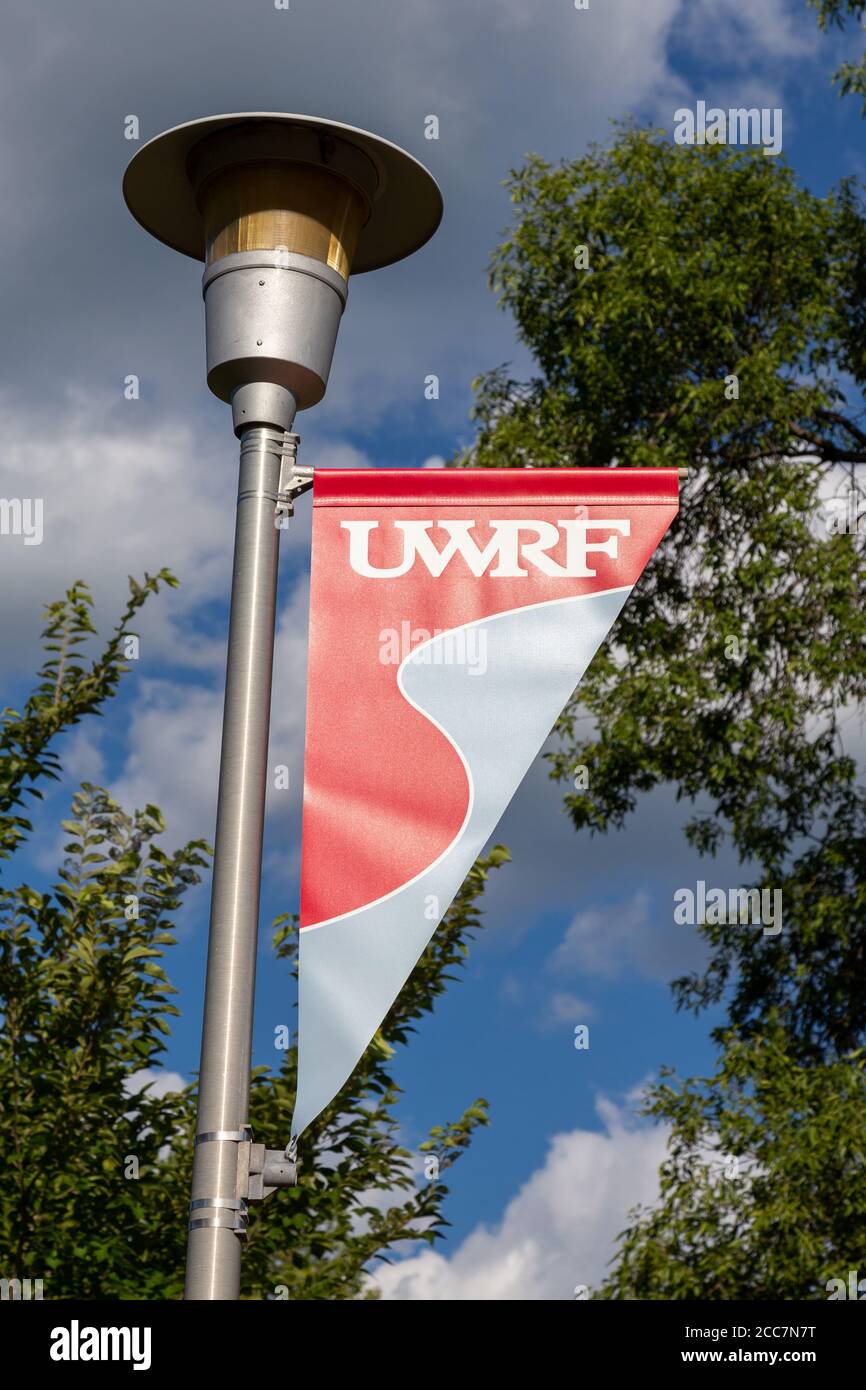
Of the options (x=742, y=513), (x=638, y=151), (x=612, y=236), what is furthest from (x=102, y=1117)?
(x=638, y=151)

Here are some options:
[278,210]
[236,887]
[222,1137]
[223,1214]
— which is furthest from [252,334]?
[223,1214]

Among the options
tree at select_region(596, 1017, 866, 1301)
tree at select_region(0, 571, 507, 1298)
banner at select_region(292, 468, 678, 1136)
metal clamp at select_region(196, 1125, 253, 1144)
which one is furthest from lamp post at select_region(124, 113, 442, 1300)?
tree at select_region(596, 1017, 866, 1301)

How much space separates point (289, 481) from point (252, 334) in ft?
1.43

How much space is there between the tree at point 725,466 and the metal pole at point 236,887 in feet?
25.2

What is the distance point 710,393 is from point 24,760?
7273 mm

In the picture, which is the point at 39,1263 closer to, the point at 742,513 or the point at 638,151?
the point at 742,513

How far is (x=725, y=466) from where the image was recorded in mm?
13484

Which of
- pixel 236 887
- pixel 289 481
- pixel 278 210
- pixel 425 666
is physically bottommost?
pixel 236 887

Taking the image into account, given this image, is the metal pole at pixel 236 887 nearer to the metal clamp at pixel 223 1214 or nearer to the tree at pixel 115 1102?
the metal clamp at pixel 223 1214

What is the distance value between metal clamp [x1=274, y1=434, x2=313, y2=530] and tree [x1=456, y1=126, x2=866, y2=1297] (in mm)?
7613

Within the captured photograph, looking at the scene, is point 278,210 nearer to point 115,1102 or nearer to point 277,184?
point 277,184

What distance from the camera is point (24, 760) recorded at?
313 inches

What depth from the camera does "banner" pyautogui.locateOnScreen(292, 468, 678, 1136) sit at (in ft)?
13.3

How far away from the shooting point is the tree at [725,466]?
1243 centimetres
